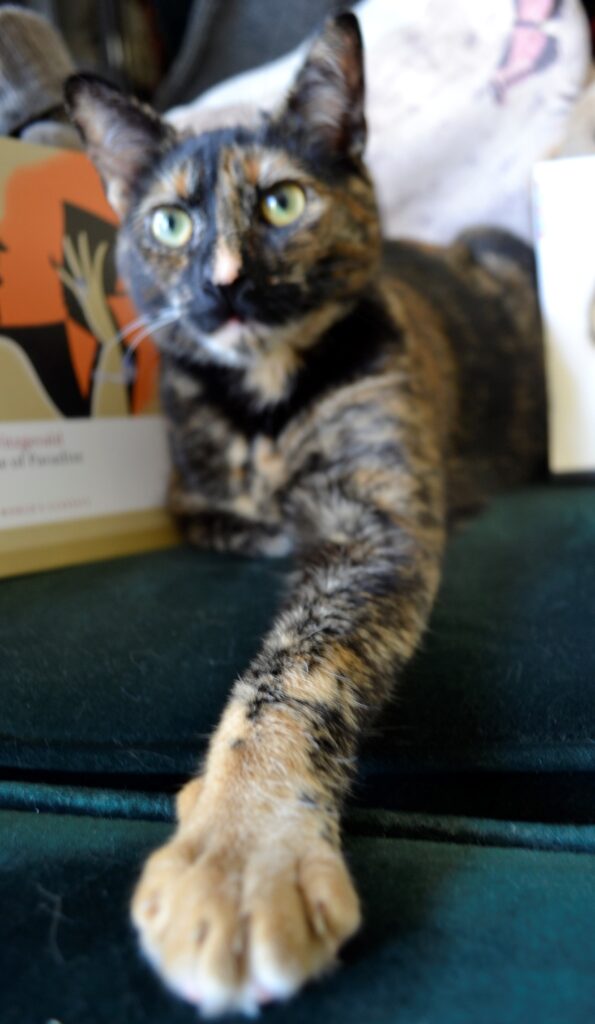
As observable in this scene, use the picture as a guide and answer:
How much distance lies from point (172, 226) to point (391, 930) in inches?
36.6

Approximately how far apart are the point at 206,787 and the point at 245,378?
2.29 feet

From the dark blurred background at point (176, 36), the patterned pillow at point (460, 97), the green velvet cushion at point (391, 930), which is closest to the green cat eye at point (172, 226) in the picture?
the patterned pillow at point (460, 97)

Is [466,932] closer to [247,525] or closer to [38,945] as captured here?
[38,945]

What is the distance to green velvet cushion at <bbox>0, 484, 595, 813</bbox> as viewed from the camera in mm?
707

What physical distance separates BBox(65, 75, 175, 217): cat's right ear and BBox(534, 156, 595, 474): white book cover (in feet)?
2.01

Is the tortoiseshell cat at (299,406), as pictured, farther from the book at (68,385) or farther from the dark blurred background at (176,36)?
the dark blurred background at (176,36)

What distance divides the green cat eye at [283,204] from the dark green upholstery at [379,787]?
1.63ft

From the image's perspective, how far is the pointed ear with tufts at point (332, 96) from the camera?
1.08 metres

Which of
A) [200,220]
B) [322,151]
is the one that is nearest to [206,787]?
[200,220]

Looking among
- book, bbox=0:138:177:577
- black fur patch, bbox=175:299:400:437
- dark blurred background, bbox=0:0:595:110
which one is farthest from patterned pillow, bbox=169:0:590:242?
black fur patch, bbox=175:299:400:437

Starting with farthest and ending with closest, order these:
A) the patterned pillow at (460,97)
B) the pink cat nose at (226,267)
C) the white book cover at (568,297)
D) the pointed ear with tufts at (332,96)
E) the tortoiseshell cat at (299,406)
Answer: the patterned pillow at (460,97) < the white book cover at (568,297) < the pointed ear with tufts at (332,96) < the pink cat nose at (226,267) < the tortoiseshell cat at (299,406)

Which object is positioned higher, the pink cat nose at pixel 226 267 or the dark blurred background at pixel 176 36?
the dark blurred background at pixel 176 36

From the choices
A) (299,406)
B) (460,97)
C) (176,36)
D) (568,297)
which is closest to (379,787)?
(299,406)

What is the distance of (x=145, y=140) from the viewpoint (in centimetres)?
114
